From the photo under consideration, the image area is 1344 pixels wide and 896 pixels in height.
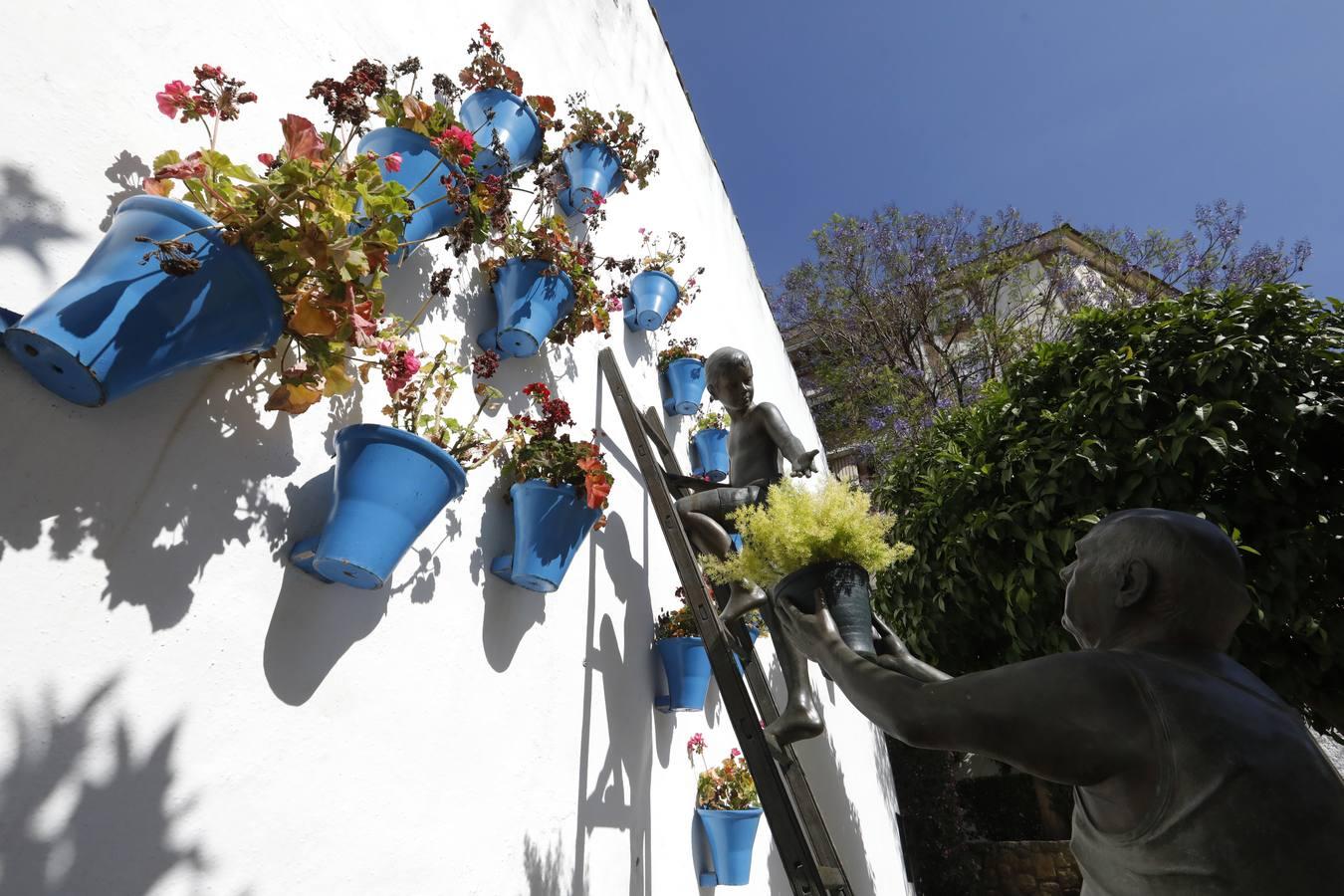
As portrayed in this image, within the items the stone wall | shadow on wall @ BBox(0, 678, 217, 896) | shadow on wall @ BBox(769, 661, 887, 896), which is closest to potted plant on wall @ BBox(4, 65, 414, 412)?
shadow on wall @ BBox(0, 678, 217, 896)

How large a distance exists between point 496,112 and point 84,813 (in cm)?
228

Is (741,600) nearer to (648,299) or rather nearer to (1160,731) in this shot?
(1160,731)

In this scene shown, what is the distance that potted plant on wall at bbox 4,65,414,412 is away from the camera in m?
1.00

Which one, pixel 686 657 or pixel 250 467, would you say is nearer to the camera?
pixel 250 467

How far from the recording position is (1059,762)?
1.01 m

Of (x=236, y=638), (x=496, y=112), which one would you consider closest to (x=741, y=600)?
(x=236, y=638)

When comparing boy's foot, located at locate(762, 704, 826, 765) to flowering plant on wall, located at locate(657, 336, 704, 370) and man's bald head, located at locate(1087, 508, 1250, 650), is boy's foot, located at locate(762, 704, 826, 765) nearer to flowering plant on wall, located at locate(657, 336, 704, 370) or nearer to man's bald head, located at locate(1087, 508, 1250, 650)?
man's bald head, located at locate(1087, 508, 1250, 650)

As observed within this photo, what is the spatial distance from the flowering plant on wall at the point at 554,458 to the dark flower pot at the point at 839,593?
2.04 feet

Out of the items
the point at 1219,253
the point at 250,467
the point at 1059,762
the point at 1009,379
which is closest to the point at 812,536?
the point at 1059,762

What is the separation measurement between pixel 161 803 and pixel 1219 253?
45.0 feet

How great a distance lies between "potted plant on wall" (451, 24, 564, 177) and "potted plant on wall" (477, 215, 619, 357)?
0.25 metres

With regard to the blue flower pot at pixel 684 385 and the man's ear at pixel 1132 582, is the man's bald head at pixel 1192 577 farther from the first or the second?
the blue flower pot at pixel 684 385

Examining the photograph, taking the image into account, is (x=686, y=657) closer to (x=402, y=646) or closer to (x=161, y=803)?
(x=402, y=646)

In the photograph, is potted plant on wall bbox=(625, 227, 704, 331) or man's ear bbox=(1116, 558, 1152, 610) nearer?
man's ear bbox=(1116, 558, 1152, 610)
